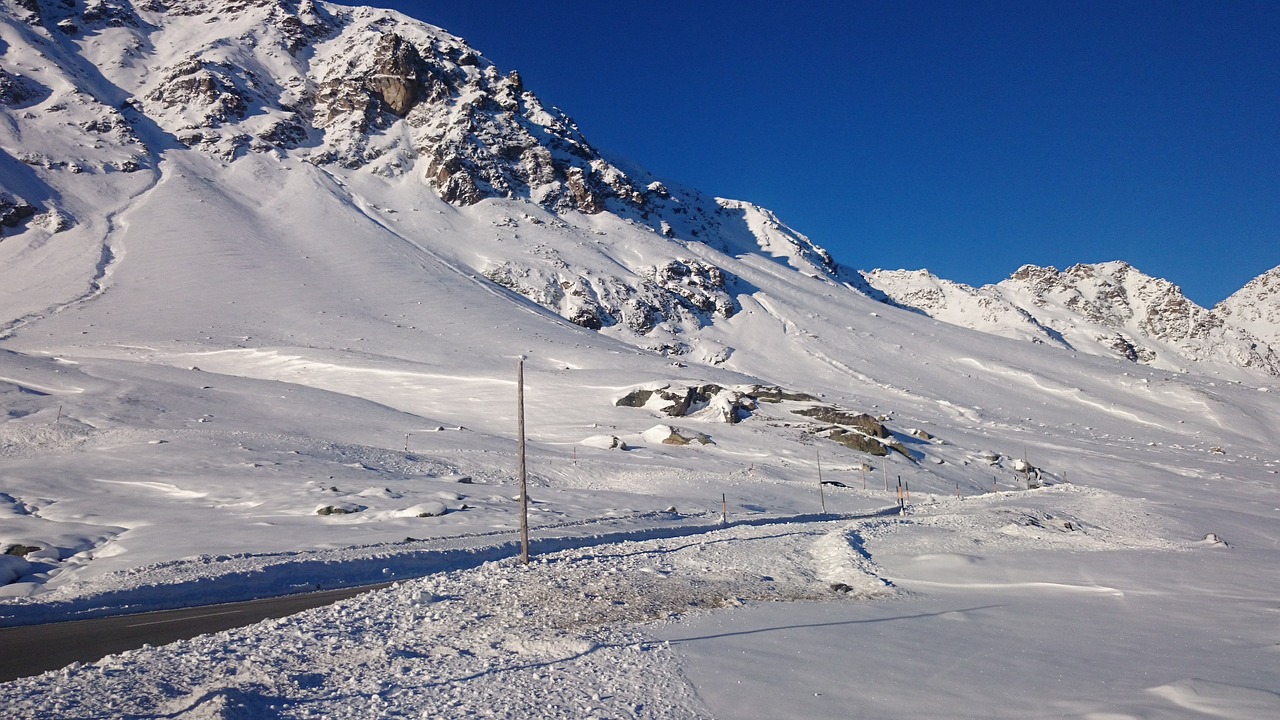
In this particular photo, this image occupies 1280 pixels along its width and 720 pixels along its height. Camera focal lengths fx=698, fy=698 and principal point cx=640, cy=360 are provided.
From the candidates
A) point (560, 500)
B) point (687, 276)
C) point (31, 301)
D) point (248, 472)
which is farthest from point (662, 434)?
point (687, 276)

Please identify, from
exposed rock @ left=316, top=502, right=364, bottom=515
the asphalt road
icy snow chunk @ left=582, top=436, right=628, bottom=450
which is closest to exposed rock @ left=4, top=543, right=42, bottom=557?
the asphalt road

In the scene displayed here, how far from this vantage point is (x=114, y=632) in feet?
37.3

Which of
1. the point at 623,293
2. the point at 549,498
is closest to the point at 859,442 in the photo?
the point at 549,498

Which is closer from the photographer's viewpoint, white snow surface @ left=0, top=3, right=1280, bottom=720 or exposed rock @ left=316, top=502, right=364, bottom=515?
white snow surface @ left=0, top=3, right=1280, bottom=720

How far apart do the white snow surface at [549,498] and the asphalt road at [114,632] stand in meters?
1.35

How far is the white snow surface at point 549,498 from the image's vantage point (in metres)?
8.46

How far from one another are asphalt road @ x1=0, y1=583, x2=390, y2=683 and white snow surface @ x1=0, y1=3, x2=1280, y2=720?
135 cm

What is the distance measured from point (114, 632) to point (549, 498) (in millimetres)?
20982

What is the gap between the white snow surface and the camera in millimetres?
8461

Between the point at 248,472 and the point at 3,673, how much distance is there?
2196 cm

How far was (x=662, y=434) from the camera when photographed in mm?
49969

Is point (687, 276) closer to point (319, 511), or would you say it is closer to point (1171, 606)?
point (319, 511)

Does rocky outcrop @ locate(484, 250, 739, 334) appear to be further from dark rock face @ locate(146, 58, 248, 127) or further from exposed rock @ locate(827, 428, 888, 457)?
dark rock face @ locate(146, 58, 248, 127)

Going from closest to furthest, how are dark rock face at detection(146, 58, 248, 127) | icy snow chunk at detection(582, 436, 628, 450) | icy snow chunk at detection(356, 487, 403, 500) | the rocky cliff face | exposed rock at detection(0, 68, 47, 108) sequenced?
1. icy snow chunk at detection(356, 487, 403, 500)
2. icy snow chunk at detection(582, 436, 628, 450)
3. the rocky cliff face
4. exposed rock at detection(0, 68, 47, 108)
5. dark rock face at detection(146, 58, 248, 127)
